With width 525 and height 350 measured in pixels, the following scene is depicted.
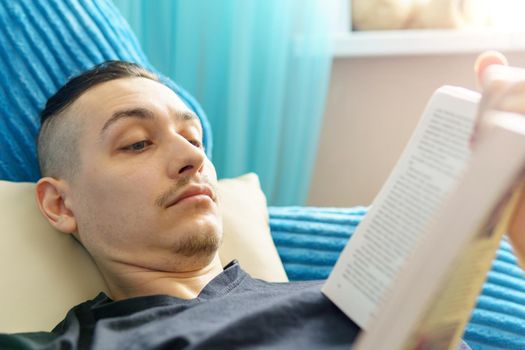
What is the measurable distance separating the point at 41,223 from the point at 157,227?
21 centimetres

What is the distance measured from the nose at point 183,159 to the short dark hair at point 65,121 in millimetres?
157

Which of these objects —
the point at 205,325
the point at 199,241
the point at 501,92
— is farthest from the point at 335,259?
the point at 501,92

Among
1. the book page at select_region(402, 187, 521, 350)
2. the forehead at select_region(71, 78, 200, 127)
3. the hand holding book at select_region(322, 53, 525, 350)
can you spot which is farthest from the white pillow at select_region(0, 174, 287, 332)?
the book page at select_region(402, 187, 521, 350)

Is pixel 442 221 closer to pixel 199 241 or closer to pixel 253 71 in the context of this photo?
pixel 199 241

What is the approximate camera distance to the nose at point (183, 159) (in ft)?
3.24

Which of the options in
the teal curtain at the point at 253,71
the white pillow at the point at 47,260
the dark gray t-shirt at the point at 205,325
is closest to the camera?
the dark gray t-shirt at the point at 205,325

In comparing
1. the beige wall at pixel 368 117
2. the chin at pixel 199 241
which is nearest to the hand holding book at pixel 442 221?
the chin at pixel 199 241

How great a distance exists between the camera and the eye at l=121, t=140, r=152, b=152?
3.34 ft

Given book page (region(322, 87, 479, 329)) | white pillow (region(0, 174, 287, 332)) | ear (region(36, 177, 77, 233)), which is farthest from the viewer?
ear (region(36, 177, 77, 233))

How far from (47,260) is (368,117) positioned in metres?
1.06

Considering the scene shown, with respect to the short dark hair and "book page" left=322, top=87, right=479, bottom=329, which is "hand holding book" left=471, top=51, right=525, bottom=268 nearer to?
"book page" left=322, top=87, right=479, bottom=329

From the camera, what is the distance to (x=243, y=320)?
823 millimetres

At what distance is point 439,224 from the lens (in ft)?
1.63

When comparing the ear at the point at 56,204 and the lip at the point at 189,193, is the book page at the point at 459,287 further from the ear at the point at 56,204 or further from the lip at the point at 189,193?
the ear at the point at 56,204
